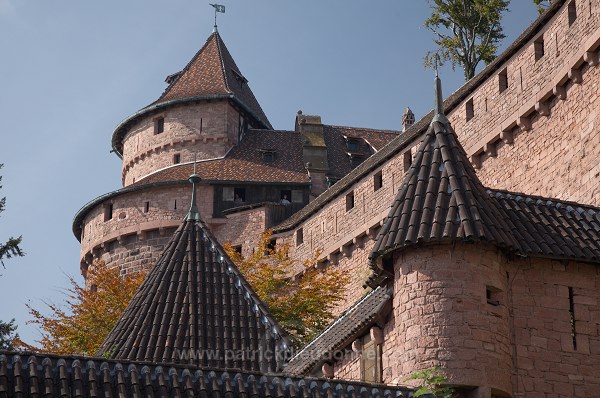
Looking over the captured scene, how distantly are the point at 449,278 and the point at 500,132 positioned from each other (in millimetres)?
14128

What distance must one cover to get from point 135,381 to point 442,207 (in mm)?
4511

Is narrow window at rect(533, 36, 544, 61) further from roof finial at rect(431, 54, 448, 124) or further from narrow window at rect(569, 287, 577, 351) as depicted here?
narrow window at rect(569, 287, 577, 351)

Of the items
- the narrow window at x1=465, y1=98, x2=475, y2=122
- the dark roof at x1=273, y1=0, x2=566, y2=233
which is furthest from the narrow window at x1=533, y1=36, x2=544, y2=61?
the narrow window at x1=465, y1=98, x2=475, y2=122

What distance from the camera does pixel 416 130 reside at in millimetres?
35750

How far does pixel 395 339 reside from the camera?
695 inches

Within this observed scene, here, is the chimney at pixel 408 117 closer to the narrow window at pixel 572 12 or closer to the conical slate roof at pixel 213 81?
the conical slate roof at pixel 213 81

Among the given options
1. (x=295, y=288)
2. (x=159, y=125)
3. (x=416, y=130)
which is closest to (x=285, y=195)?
(x=159, y=125)

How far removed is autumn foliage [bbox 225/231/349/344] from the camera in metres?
30.8

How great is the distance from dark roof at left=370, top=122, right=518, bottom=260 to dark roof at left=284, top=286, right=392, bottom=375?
762 mm

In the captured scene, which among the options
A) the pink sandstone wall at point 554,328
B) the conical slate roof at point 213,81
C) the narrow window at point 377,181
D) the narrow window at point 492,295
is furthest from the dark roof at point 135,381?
the conical slate roof at point 213,81

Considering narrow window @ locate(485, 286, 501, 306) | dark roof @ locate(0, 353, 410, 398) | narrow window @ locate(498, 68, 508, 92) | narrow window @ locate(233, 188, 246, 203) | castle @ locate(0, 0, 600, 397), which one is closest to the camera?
dark roof @ locate(0, 353, 410, 398)

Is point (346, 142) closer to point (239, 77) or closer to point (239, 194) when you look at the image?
point (239, 77)

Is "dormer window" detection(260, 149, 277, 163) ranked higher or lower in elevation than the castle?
higher

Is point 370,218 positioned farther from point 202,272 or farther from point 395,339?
point 395,339
